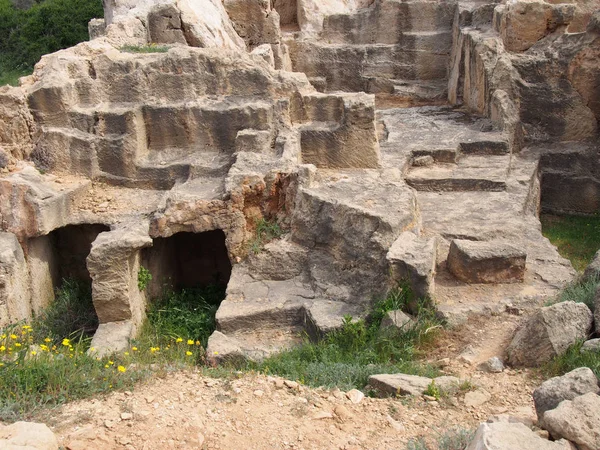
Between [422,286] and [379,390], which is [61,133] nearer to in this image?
[422,286]

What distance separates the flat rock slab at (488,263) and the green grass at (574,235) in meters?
2.20

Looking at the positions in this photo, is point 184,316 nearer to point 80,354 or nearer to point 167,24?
point 80,354

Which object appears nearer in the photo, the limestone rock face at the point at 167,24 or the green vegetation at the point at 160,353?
the green vegetation at the point at 160,353

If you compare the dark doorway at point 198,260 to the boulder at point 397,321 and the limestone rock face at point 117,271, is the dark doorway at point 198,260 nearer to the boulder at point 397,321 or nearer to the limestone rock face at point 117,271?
the limestone rock face at point 117,271

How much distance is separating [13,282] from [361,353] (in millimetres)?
3357

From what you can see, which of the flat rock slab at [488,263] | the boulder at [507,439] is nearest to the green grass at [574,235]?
the flat rock slab at [488,263]

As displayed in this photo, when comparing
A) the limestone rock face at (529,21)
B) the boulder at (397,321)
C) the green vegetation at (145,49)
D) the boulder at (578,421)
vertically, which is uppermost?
the limestone rock face at (529,21)

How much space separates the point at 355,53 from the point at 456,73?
2238 millimetres

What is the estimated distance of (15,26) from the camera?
23.4m

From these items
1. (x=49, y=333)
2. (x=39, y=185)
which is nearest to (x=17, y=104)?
(x=39, y=185)

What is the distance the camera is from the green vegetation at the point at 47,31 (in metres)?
21.7

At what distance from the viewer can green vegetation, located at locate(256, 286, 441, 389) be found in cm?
530

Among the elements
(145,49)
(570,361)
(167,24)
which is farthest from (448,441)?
(167,24)

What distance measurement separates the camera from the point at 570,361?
503 cm
